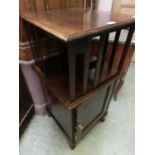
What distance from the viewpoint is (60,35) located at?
54 cm

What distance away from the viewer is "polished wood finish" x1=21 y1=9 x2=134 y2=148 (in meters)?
0.60

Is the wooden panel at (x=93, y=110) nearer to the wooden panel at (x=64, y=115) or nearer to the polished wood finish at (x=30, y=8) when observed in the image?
the wooden panel at (x=64, y=115)

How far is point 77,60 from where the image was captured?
3.25ft

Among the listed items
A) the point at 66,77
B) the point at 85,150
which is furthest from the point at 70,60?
the point at 85,150

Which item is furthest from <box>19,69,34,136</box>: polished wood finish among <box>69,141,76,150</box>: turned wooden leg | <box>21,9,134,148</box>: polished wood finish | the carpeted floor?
<box>69,141,76,150</box>: turned wooden leg

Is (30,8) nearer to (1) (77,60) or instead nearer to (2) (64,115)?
(1) (77,60)

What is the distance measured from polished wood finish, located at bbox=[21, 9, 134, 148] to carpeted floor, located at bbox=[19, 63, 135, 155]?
180 mm

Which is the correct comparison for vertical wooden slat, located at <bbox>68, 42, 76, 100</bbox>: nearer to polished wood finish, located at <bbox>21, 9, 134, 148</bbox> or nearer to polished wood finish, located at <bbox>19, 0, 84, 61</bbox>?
polished wood finish, located at <bbox>21, 9, 134, 148</bbox>

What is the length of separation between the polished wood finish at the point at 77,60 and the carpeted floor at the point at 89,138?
18 cm

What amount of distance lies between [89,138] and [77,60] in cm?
82

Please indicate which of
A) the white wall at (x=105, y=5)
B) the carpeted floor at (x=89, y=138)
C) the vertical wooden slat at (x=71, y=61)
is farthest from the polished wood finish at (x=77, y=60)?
the white wall at (x=105, y=5)
